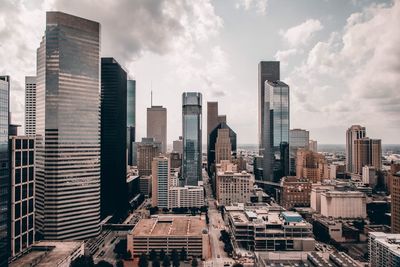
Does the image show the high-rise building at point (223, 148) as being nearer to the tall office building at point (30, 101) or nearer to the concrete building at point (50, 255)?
the tall office building at point (30, 101)

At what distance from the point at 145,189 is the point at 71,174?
232 ft

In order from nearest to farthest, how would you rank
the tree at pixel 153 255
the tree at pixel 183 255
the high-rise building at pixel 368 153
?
the tree at pixel 153 255
the tree at pixel 183 255
the high-rise building at pixel 368 153

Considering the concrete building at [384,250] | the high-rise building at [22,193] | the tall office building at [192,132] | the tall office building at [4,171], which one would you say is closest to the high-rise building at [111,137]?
the high-rise building at [22,193]

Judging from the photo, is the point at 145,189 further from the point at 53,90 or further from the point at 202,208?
the point at 53,90

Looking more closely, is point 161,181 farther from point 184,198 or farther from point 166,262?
point 166,262

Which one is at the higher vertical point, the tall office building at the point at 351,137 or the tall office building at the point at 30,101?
the tall office building at the point at 30,101

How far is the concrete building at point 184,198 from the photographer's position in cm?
10788

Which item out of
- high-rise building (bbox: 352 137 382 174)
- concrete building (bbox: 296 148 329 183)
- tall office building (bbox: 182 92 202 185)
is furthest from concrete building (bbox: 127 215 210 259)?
high-rise building (bbox: 352 137 382 174)

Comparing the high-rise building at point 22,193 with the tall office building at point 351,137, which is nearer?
the high-rise building at point 22,193

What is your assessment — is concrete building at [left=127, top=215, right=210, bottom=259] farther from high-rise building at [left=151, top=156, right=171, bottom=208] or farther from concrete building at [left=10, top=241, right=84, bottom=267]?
high-rise building at [left=151, top=156, right=171, bottom=208]

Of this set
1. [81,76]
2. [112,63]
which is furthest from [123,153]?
[81,76]

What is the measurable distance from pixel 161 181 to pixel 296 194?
4594cm

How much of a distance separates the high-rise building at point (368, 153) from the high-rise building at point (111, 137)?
119 metres

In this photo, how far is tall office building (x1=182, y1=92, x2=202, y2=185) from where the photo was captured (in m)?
132
